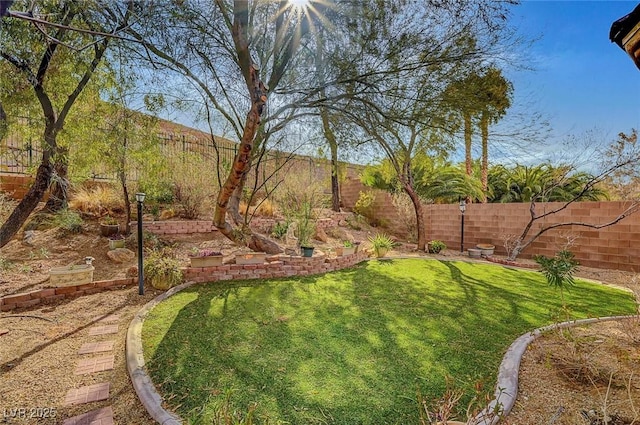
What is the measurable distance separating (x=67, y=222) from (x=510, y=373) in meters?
7.84

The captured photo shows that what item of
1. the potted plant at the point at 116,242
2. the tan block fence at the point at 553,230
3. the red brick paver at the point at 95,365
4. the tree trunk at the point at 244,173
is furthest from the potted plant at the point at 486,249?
the potted plant at the point at 116,242

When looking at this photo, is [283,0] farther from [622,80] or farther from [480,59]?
[622,80]

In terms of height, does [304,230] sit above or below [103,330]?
above

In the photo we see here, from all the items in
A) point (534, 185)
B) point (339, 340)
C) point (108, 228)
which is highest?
point (534, 185)

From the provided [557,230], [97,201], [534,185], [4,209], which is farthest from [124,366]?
[534,185]

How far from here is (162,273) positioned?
4.90 meters

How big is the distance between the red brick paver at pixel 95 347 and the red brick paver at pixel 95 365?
0.17 m

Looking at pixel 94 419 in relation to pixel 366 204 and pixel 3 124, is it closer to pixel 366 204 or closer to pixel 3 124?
pixel 3 124

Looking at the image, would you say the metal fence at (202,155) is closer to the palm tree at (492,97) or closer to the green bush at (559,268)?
the palm tree at (492,97)

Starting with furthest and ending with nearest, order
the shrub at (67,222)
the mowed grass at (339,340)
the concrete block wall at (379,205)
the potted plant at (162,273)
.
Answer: the concrete block wall at (379,205)
the shrub at (67,222)
the potted plant at (162,273)
the mowed grass at (339,340)

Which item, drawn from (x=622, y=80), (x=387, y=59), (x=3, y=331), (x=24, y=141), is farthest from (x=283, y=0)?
(x=622, y=80)

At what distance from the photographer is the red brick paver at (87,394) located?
2319mm

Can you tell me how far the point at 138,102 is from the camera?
519 cm

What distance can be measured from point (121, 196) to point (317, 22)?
6.03m
